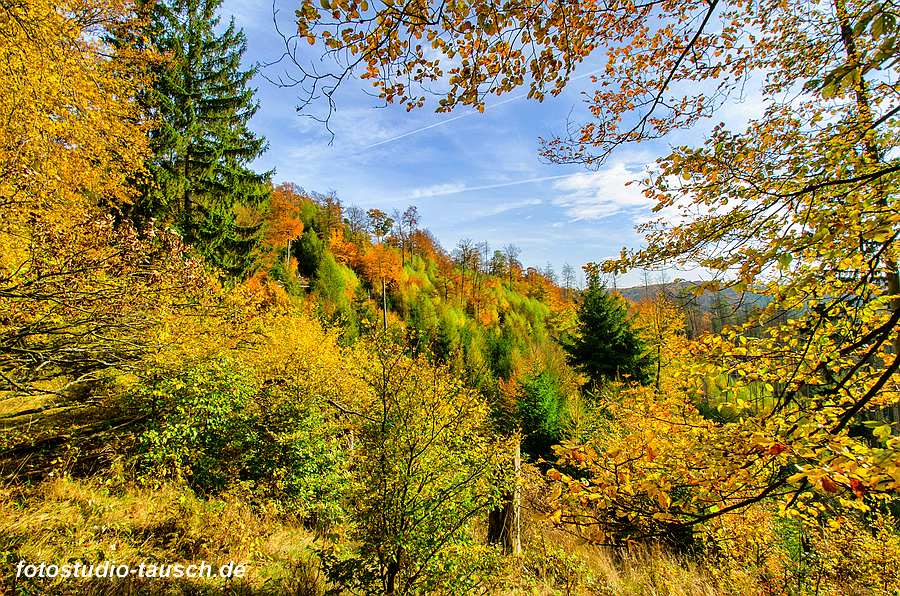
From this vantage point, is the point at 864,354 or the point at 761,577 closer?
the point at 864,354

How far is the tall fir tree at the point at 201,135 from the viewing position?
13305mm

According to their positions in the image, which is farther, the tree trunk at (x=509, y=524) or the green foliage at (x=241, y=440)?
the green foliage at (x=241, y=440)

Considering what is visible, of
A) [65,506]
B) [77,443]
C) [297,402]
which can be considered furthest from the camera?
[297,402]

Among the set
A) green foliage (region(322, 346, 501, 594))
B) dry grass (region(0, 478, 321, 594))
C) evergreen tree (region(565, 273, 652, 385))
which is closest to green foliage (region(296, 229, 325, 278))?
evergreen tree (region(565, 273, 652, 385))

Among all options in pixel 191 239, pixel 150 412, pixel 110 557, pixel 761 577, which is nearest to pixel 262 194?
pixel 191 239

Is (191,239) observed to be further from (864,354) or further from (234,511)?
(864,354)

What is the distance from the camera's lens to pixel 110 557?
4664 millimetres

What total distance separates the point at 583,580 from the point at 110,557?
7280 mm

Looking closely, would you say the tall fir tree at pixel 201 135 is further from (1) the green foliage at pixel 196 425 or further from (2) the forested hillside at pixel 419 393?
(1) the green foliage at pixel 196 425

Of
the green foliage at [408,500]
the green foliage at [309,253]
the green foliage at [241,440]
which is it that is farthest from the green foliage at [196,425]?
the green foliage at [309,253]

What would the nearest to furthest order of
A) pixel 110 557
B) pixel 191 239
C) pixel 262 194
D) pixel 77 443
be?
pixel 110 557
pixel 77 443
pixel 191 239
pixel 262 194

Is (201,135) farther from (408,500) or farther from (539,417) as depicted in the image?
(539,417)

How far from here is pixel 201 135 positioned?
14336mm

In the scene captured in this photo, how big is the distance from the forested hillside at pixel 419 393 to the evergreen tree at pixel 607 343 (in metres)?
8.39
